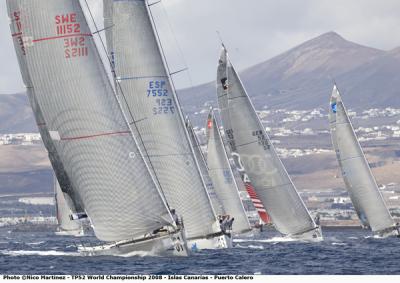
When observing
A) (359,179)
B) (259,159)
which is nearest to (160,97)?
(259,159)

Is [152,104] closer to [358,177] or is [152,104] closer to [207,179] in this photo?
[207,179]

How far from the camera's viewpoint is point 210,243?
176 feet

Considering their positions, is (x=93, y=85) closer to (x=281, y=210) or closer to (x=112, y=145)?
(x=112, y=145)

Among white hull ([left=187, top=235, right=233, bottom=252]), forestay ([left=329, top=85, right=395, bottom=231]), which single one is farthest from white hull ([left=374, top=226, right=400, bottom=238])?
white hull ([left=187, top=235, right=233, bottom=252])

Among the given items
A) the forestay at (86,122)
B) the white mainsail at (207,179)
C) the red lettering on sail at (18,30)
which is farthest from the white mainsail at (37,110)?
the white mainsail at (207,179)

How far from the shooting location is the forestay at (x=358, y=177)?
73.0 meters

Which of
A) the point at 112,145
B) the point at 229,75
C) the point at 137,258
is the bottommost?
the point at 137,258

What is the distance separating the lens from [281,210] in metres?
63.9

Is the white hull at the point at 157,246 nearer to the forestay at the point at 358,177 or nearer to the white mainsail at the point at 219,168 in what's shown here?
the white mainsail at the point at 219,168

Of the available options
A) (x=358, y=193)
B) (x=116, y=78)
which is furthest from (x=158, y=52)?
(x=358, y=193)

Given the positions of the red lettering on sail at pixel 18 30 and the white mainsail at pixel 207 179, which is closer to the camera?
the red lettering on sail at pixel 18 30

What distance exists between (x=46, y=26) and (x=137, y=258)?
8.90 meters

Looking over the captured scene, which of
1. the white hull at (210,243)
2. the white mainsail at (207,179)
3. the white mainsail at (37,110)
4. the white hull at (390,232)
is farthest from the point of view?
the white hull at (390,232)

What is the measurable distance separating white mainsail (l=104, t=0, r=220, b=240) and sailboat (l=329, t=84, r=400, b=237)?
73.2 feet
